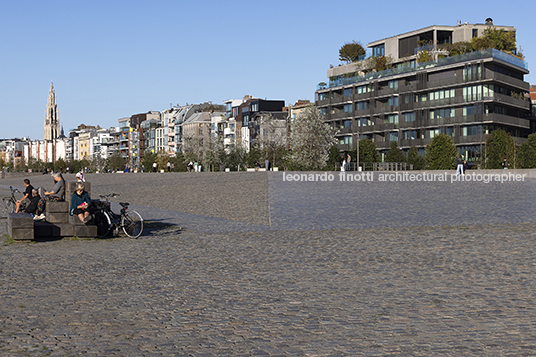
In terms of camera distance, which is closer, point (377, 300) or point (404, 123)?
point (377, 300)

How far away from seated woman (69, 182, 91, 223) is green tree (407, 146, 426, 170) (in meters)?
71.9

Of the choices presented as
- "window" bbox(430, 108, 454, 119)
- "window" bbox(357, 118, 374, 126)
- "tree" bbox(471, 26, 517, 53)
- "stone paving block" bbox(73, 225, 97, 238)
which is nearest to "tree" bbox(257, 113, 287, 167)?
"window" bbox(357, 118, 374, 126)

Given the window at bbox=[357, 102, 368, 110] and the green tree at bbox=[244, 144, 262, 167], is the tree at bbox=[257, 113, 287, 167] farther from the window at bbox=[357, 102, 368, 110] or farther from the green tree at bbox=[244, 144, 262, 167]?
the window at bbox=[357, 102, 368, 110]

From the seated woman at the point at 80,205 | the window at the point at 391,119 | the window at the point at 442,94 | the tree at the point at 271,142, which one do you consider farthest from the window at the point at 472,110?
the seated woman at the point at 80,205

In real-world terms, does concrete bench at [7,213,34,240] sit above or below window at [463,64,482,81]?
below

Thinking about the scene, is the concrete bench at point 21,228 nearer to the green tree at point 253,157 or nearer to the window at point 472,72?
the window at point 472,72

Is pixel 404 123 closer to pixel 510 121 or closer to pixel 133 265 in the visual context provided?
pixel 510 121

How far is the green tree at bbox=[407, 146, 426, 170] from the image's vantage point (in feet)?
276

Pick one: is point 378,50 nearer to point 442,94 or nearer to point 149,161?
point 442,94

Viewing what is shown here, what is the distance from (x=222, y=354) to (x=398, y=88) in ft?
305

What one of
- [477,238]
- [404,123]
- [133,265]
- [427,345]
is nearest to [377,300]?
[427,345]

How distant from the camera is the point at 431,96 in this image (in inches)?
3585

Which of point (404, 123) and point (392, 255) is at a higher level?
point (404, 123)

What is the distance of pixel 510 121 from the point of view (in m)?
85.3
